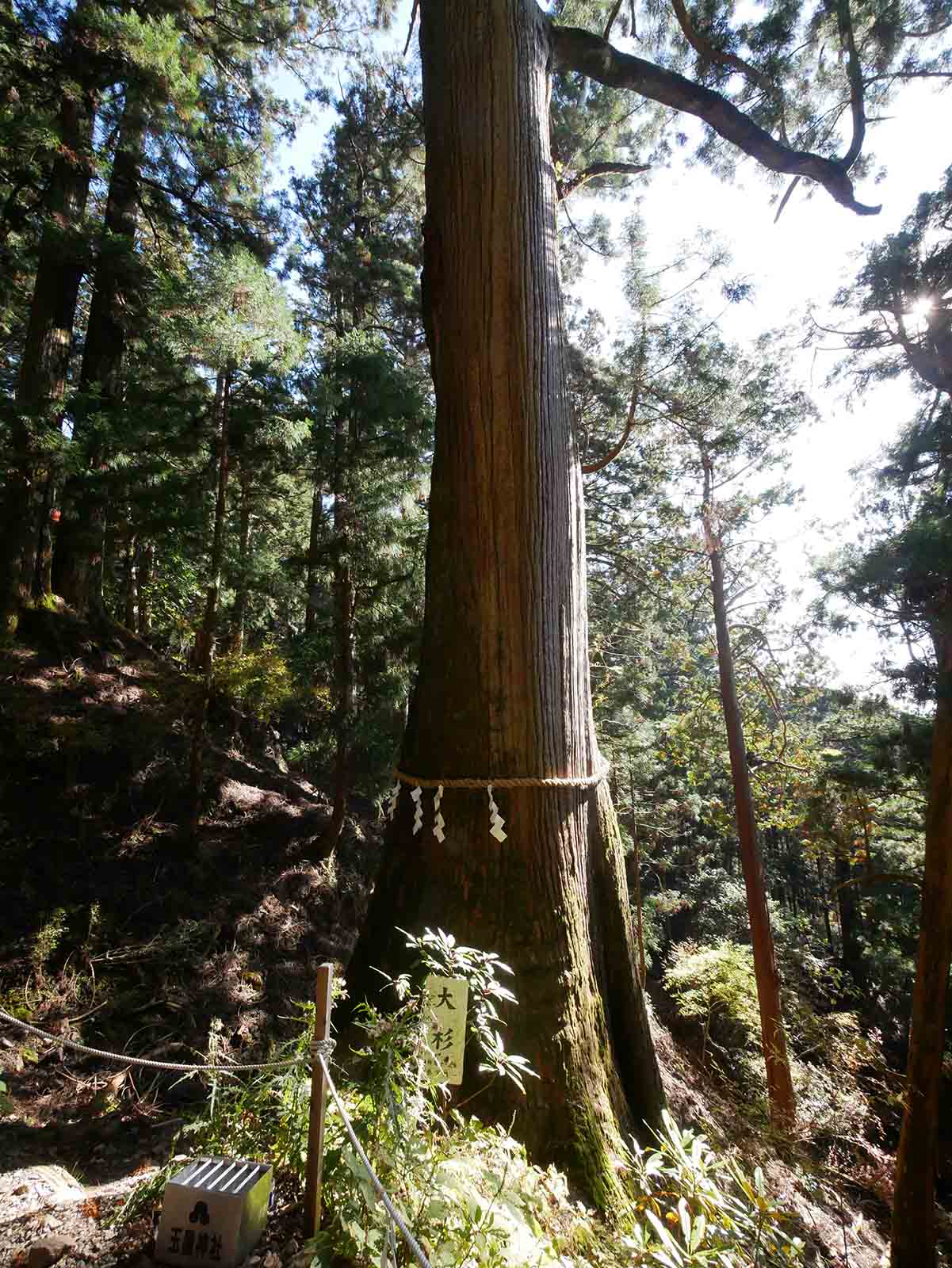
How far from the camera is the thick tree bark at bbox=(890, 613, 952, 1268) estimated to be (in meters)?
4.88

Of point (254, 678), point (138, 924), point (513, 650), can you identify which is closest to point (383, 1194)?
point (513, 650)

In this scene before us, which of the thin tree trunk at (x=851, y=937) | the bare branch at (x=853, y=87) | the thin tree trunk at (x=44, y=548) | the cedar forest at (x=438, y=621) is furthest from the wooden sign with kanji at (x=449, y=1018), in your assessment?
the thin tree trunk at (x=851, y=937)

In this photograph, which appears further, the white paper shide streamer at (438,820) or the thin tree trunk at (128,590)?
the thin tree trunk at (128,590)

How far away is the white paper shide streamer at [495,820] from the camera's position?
7.67 feet

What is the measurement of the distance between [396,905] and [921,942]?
18.8 ft

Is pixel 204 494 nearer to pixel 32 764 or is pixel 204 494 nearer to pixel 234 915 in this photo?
pixel 32 764

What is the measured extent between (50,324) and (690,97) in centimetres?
698

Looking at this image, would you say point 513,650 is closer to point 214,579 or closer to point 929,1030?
point 214,579

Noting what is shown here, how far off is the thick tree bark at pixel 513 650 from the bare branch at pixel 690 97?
649mm

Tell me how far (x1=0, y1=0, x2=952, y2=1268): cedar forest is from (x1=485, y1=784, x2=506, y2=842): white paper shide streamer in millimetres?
18

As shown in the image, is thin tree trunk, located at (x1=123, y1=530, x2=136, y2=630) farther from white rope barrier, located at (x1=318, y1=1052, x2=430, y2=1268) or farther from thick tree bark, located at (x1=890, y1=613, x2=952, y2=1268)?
thick tree bark, located at (x1=890, y1=613, x2=952, y2=1268)

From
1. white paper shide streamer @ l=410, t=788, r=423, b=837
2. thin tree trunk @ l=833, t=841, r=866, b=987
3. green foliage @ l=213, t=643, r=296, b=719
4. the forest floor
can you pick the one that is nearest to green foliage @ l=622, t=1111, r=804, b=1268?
white paper shide streamer @ l=410, t=788, r=423, b=837

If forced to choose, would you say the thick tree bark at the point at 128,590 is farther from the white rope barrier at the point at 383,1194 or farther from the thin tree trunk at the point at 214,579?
the white rope barrier at the point at 383,1194

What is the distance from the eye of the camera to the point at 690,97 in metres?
3.86
